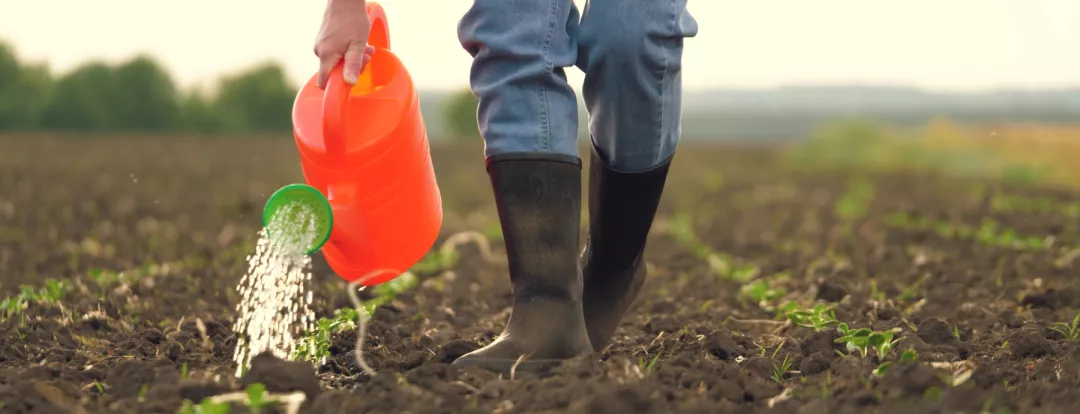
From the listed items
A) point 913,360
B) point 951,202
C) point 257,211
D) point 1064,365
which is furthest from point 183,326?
point 951,202

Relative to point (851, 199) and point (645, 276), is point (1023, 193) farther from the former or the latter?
point (645, 276)

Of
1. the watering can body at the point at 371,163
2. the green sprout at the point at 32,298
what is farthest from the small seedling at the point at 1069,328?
the green sprout at the point at 32,298

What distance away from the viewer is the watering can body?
2.85 meters

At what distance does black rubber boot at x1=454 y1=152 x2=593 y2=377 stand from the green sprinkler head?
38cm

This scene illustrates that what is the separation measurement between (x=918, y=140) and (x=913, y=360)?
18.9 m

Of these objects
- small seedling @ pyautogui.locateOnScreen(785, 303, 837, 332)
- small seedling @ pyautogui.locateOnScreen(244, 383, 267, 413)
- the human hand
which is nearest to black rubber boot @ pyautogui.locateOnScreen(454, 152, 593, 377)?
the human hand

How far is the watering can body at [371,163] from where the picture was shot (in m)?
2.85

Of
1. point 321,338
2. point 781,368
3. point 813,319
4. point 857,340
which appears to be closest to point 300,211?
point 321,338

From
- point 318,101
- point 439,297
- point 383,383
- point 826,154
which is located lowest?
point 826,154

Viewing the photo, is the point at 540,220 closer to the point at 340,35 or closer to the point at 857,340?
the point at 340,35

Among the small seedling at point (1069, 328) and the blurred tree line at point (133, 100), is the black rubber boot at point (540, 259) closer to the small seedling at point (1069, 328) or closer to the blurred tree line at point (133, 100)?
the small seedling at point (1069, 328)

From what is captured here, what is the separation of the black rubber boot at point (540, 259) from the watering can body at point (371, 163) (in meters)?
0.31

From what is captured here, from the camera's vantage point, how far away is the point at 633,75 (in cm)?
276

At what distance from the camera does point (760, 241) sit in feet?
23.3
